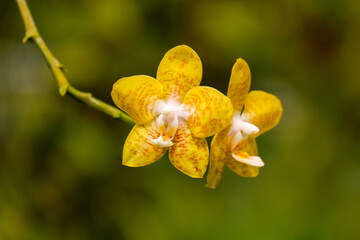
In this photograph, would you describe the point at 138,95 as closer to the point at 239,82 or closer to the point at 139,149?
the point at 139,149

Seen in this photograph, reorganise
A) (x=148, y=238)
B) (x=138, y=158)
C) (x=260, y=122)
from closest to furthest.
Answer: (x=138, y=158) → (x=260, y=122) → (x=148, y=238)

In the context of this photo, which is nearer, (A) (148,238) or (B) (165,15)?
(A) (148,238)

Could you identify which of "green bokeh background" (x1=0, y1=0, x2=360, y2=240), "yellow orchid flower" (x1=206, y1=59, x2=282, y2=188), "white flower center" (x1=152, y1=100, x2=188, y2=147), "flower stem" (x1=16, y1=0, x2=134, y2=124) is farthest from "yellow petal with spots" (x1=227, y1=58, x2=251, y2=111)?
"green bokeh background" (x1=0, y1=0, x2=360, y2=240)

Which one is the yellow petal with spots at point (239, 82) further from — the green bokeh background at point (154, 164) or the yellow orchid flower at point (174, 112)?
the green bokeh background at point (154, 164)

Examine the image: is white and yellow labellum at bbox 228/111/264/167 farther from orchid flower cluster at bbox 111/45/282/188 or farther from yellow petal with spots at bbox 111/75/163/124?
yellow petal with spots at bbox 111/75/163/124

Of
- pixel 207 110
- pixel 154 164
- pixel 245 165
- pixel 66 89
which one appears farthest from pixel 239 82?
pixel 154 164

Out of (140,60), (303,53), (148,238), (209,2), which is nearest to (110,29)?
(140,60)

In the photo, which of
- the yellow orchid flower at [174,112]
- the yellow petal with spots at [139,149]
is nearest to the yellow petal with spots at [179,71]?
the yellow orchid flower at [174,112]

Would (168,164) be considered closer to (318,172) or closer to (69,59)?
(69,59)
